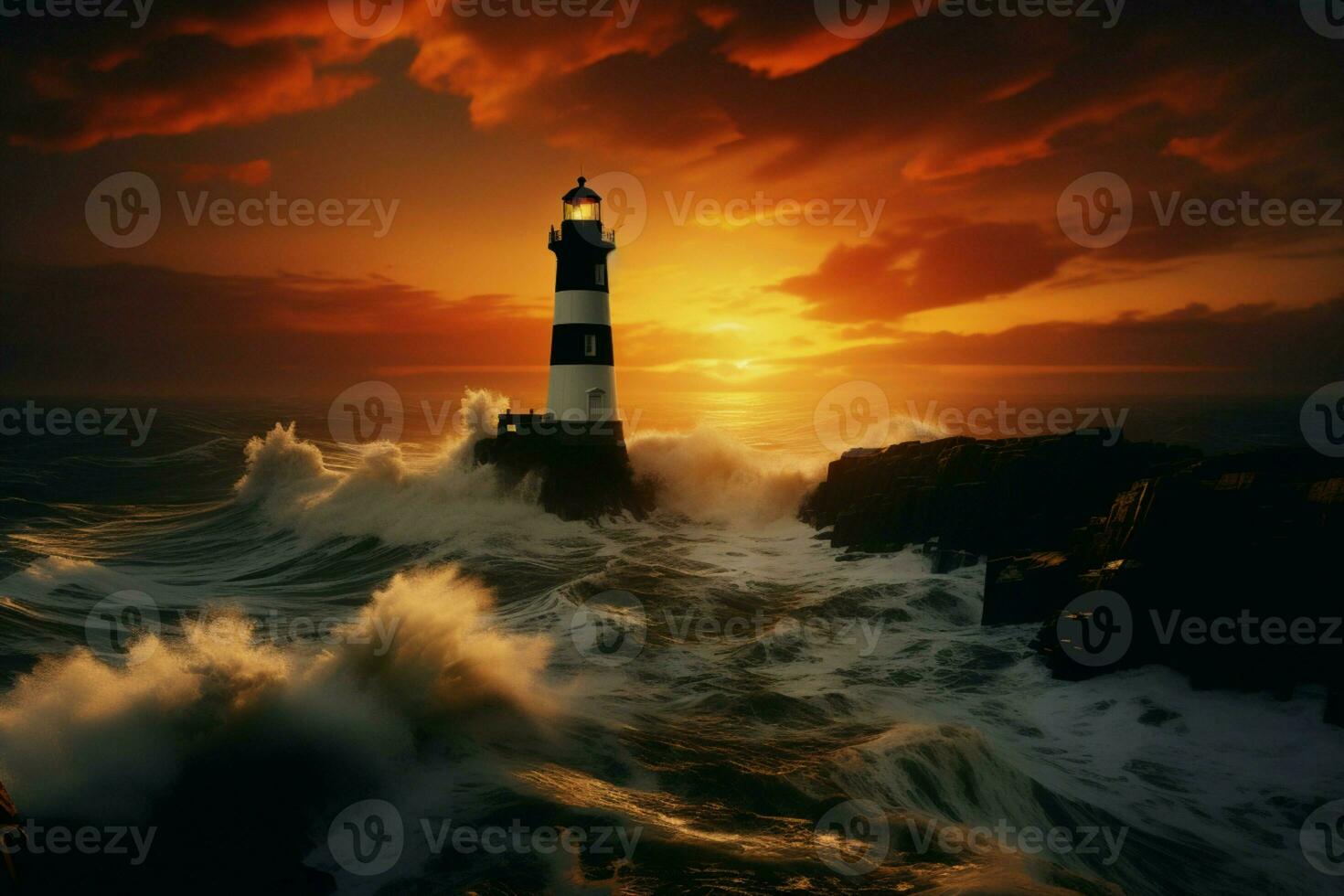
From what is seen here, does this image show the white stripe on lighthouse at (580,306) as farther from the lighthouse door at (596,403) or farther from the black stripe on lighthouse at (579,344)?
the lighthouse door at (596,403)

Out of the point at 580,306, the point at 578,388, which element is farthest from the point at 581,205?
the point at 578,388

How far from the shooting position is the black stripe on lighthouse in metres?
27.9

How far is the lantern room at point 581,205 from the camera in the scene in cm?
2834

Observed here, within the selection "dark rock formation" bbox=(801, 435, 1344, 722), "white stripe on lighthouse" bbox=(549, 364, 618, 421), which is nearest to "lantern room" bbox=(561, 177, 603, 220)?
"white stripe on lighthouse" bbox=(549, 364, 618, 421)

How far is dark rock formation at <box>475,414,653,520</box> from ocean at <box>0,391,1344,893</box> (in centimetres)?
808

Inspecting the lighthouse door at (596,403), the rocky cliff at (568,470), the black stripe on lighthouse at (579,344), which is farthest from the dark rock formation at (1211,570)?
the black stripe on lighthouse at (579,344)

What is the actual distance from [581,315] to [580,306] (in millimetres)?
287

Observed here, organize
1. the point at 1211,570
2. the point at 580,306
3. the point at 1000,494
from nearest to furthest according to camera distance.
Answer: the point at 1211,570
the point at 1000,494
the point at 580,306

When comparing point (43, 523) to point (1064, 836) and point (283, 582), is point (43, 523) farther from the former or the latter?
point (1064, 836)

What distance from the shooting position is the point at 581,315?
27688 mm

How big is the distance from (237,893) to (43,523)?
2395cm

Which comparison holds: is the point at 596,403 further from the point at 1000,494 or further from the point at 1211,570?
the point at 1211,570

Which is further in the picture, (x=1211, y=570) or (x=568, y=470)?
(x=568, y=470)

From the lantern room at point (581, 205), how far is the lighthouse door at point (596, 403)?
6137 mm
